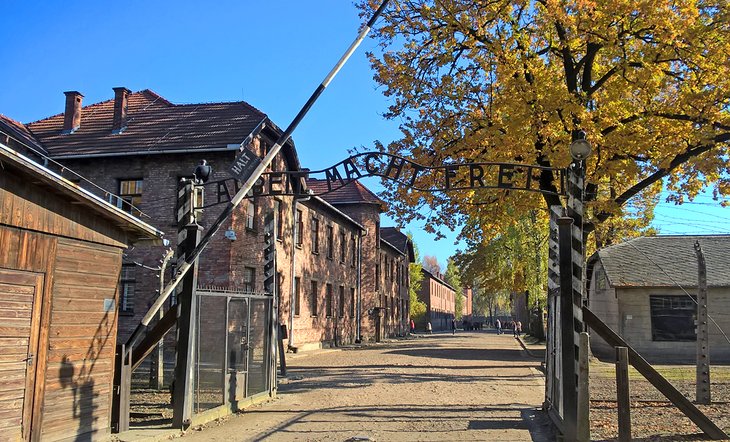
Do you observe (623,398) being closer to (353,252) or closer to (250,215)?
(250,215)

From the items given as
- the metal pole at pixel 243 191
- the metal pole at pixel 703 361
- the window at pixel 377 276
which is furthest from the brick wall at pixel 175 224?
the window at pixel 377 276

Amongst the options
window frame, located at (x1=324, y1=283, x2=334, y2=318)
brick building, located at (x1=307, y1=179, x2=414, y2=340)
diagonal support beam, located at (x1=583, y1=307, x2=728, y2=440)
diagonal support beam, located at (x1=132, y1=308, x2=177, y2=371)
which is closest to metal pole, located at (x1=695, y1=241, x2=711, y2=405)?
diagonal support beam, located at (x1=583, y1=307, x2=728, y2=440)

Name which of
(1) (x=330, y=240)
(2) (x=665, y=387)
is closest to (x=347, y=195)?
(1) (x=330, y=240)

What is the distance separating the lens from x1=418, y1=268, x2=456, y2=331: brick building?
85.2m

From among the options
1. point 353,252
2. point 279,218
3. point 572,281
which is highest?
point 279,218

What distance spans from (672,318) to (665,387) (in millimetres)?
19014

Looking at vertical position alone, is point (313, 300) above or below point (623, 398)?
above

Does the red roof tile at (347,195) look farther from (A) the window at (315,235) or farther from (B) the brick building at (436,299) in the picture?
(B) the brick building at (436,299)

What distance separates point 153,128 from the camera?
24.0 meters

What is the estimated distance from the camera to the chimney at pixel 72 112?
25109 millimetres

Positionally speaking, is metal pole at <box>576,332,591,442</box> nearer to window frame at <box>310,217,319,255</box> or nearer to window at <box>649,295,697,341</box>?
window at <box>649,295,697,341</box>

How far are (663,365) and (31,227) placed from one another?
22.1 meters

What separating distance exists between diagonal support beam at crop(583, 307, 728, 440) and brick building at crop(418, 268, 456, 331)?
69.8 m

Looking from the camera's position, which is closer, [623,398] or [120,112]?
[623,398]
